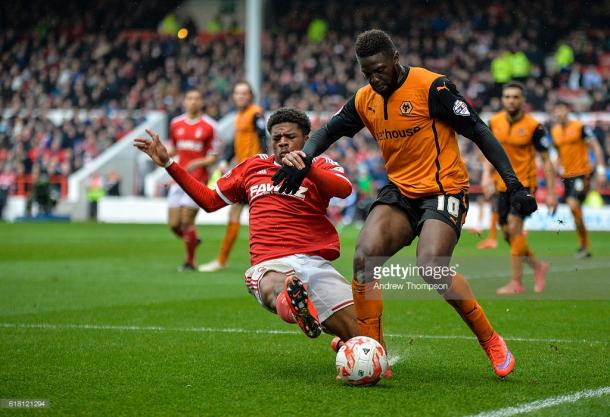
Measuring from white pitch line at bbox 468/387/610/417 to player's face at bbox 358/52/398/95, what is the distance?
2006 mm

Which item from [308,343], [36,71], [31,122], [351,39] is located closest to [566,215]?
[351,39]

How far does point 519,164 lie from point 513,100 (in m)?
0.72

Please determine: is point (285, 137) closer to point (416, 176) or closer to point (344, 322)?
point (416, 176)

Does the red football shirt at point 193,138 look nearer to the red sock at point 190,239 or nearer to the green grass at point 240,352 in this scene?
the red sock at point 190,239

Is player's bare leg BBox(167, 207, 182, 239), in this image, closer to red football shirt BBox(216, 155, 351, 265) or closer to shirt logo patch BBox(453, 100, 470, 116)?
red football shirt BBox(216, 155, 351, 265)

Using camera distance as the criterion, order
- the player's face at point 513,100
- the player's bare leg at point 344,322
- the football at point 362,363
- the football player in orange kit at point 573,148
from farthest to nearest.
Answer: the football player in orange kit at point 573,148, the player's face at point 513,100, the player's bare leg at point 344,322, the football at point 362,363

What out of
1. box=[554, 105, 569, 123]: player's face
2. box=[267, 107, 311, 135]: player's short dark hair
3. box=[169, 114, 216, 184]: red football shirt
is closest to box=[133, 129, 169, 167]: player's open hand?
box=[267, 107, 311, 135]: player's short dark hair

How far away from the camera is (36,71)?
3903 cm

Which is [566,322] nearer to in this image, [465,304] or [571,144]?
[465,304]

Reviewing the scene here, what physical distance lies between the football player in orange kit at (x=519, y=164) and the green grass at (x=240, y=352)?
0.36m

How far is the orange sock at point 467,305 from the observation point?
602cm

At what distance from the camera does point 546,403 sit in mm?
5320

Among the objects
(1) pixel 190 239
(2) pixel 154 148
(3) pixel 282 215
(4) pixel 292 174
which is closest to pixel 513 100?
(1) pixel 190 239

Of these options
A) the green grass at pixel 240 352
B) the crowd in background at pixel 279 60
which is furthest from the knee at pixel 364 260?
the crowd in background at pixel 279 60
